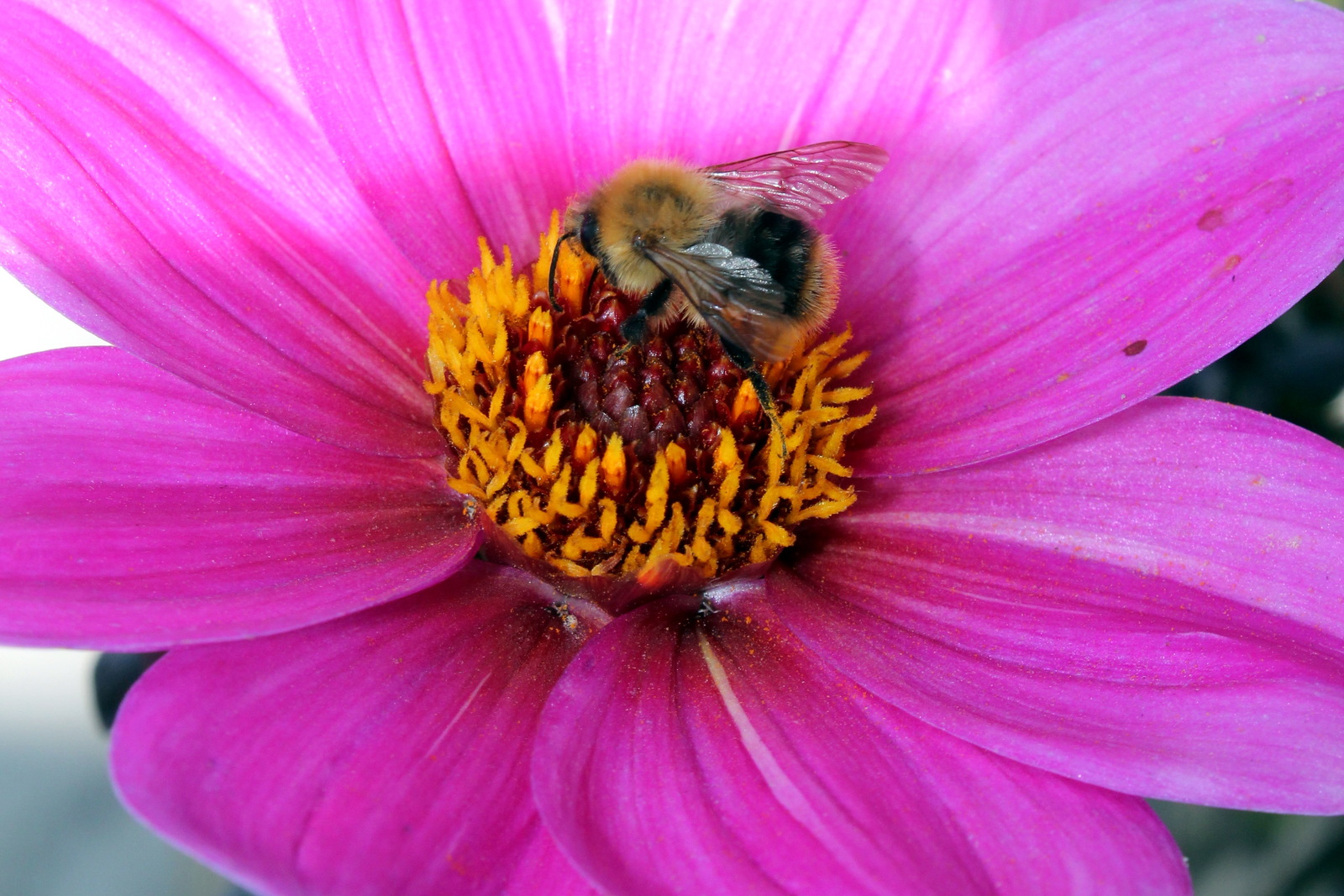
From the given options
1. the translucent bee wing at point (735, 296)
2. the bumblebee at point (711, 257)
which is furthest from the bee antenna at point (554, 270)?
the translucent bee wing at point (735, 296)

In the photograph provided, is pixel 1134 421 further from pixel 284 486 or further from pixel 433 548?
pixel 284 486

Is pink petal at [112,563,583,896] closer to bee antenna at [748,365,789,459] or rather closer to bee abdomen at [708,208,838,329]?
bee antenna at [748,365,789,459]

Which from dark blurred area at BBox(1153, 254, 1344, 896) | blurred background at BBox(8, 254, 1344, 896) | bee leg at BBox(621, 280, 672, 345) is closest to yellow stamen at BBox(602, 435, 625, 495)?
bee leg at BBox(621, 280, 672, 345)

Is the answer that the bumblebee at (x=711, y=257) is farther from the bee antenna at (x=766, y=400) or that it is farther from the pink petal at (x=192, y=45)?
the pink petal at (x=192, y=45)

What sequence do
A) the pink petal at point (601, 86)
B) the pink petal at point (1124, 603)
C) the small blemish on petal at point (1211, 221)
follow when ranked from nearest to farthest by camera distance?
the pink petal at point (1124, 603) → the small blemish on petal at point (1211, 221) → the pink petal at point (601, 86)

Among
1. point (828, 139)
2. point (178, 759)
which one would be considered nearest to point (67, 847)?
point (178, 759)

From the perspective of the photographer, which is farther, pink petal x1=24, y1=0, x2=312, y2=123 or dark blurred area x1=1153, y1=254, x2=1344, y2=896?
dark blurred area x1=1153, y1=254, x2=1344, y2=896
